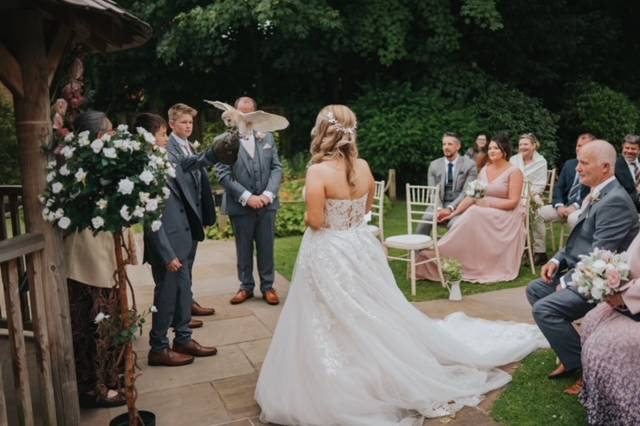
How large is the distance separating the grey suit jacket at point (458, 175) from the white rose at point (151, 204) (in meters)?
4.71

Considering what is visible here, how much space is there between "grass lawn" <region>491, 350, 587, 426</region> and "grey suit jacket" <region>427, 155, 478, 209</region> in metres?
3.30

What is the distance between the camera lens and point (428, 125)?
12.8m

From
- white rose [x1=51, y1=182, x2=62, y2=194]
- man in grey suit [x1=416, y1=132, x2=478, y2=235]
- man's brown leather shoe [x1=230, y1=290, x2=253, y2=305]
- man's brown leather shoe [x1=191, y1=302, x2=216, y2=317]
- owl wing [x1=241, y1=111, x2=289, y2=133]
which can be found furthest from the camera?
man in grey suit [x1=416, y1=132, x2=478, y2=235]

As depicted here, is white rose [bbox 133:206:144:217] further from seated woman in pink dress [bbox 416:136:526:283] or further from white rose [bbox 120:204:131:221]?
seated woman in pink dress [bbox 416:136:526:283]

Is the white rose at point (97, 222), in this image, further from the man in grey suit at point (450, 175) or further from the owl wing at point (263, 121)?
the man in grey suit at point (450, 175)

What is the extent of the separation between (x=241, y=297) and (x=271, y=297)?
33 centimetres

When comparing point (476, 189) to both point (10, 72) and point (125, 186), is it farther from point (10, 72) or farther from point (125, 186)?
point (10, 72)

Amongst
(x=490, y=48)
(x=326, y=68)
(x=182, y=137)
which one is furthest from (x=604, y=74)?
(x=182, y=137)

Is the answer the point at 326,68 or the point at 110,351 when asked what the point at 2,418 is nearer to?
the point at 110,351

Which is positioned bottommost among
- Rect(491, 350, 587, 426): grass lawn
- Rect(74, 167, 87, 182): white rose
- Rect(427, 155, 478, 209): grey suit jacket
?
Rect(491, 350, 587, 426): grass lawn

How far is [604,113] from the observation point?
13.7 meters

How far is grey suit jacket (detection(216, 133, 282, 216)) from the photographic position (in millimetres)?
6000

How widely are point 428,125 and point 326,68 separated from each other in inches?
142

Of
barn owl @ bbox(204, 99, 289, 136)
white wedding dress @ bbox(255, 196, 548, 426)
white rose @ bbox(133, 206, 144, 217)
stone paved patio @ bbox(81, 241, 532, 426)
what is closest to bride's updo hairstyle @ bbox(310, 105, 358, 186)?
white wedding dress @ bbox(255, 196, 548, 426)
